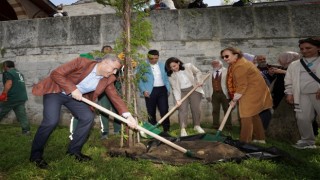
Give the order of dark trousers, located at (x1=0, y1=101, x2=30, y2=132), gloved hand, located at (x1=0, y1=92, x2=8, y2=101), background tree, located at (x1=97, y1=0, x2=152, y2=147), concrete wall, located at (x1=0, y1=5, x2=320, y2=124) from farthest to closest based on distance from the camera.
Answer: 1. concrete wall, located at (x1=0, y1=5, x2=320, y2=124)
2. dark trousers, located at (x1=0, y1=101, x2=30, y2=132)
3. gloved hand, located at (x1=0, y1=92, x2=8, y2=101)
4. background tree, located at (x1=97, y1=0, x2=152, y2=147)

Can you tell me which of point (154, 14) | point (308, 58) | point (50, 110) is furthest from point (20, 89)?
point (308, 58)

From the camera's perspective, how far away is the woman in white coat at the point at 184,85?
5.83 m

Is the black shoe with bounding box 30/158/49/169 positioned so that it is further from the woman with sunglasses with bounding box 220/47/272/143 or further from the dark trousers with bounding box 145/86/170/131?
the woman with sunglasses with bounding box 220/47/272/143

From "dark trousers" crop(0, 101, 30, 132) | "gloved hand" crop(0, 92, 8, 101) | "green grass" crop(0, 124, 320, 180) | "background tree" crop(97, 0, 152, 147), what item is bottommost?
"green grass" crop(0, 124, 320, 180)

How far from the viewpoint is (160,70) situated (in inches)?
235

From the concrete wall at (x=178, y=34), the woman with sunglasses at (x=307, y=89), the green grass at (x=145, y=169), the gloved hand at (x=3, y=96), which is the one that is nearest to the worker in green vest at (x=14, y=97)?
the gloved hand at (x=3, y=96)

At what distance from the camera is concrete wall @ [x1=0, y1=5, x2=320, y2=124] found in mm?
6609

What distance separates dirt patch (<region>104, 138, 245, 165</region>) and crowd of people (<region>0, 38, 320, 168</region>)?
47 centimetres

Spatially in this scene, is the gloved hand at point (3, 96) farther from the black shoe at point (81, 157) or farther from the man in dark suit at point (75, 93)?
the black shoe at point (81, 157)

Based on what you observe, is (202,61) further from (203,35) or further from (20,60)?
(20,60)

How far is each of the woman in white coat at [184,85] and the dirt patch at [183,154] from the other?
4.93 ft

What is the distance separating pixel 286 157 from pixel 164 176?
1.76 meters

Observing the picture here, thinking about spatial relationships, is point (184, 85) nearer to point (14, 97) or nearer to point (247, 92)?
point (247, 92)

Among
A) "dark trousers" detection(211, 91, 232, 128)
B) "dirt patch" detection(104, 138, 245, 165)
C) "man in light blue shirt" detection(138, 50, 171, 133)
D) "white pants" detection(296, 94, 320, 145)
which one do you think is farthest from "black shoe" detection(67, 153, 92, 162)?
"white pants" detection(296, 94, 320, 145)
